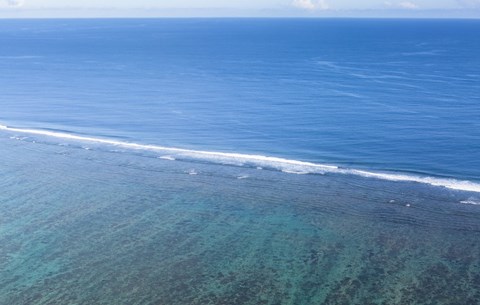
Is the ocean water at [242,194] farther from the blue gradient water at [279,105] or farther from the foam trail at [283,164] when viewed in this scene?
the blue gradient water at [279,105]

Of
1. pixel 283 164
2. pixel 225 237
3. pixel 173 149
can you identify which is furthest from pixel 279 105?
pixel 225 237

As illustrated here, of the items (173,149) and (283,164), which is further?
(173,149)

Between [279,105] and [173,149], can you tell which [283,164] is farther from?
[279,105]

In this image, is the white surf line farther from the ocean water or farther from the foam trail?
the ocean water

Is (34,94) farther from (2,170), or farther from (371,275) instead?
(371,275)

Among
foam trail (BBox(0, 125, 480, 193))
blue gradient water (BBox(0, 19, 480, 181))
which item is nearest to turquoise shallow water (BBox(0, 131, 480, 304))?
foam trail (BBox(0, 125, 480, 193))

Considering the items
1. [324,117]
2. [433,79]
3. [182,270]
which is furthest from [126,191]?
[433,79]
